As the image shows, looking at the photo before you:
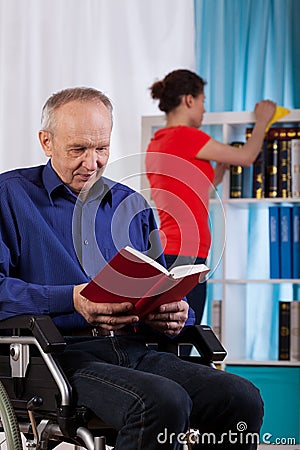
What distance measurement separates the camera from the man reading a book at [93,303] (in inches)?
61.2

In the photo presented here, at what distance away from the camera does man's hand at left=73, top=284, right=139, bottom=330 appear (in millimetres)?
1650

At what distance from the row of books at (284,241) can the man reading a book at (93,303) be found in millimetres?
1594

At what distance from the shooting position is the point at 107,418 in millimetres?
1559

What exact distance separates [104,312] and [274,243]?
198 cm

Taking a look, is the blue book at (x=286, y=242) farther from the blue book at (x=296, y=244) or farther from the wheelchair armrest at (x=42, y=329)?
the wheelchair armrest at (x=42, y=329)

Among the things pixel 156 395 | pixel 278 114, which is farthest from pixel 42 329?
pixel 278 114

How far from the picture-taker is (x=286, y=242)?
138 inches

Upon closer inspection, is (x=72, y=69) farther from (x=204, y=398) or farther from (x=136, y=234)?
→ (x=204, y=398)

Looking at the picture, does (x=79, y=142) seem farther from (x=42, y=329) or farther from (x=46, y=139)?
(x=42, y=329)

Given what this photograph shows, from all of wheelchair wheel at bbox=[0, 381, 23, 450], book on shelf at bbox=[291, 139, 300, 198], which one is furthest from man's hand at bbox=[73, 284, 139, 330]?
book on shelf at bbox=[291, 139, 300, 198]

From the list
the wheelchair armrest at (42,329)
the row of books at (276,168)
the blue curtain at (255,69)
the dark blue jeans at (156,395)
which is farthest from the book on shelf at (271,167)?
the wheelchair armrest at (42,329)

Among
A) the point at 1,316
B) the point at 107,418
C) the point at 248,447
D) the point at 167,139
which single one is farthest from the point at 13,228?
the point at 167,139

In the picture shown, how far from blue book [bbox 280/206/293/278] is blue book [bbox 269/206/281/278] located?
17 mm

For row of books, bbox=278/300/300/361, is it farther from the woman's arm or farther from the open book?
the open book
